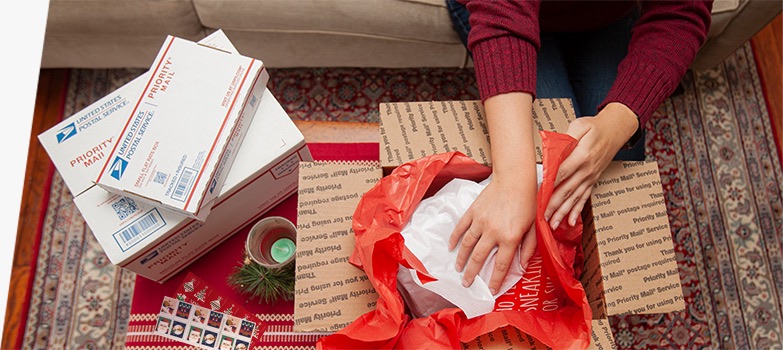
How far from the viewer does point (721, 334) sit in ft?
4.15

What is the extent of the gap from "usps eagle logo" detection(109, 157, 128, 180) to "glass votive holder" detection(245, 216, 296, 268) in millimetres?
200

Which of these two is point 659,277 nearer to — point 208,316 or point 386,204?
point 386,204

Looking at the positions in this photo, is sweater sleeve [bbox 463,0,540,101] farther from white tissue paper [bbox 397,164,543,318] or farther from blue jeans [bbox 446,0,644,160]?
blue jeans [bbox 446,0,644,160]

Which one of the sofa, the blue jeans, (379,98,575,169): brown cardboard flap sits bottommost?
(379,98,575,169): brown cardboard flap

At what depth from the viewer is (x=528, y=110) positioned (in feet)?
2.47

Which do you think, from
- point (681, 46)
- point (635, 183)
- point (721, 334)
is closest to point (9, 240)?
point (635, 183)

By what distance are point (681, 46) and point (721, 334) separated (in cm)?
82

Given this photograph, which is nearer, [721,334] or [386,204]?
[386,204]

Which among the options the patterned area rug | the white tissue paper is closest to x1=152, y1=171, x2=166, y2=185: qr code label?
the white tissue paper

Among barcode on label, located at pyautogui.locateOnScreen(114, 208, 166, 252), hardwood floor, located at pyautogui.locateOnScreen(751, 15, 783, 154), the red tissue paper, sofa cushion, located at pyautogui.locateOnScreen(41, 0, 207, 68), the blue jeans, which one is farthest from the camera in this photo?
hardwood floor, located at pyautogui.locateOnScreen(751, 15, 783, 154)

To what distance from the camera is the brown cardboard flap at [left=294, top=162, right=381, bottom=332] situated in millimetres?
676

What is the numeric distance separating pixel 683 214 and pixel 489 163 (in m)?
0.88

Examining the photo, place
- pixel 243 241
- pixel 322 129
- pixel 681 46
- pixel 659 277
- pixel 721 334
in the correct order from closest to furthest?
pixel 659 277
pixel 681 46
pixel 243 241
pixel 322 129
pixel 721 334

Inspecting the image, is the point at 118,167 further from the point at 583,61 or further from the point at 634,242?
the point at 583,61
